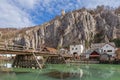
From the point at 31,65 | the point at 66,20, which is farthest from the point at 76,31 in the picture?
the point at 31,65

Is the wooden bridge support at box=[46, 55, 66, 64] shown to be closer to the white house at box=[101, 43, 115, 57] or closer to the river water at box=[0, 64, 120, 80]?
the white house at box=[101, 43, 115, 57]

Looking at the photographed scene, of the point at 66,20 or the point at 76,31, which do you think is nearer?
the point at 76,31

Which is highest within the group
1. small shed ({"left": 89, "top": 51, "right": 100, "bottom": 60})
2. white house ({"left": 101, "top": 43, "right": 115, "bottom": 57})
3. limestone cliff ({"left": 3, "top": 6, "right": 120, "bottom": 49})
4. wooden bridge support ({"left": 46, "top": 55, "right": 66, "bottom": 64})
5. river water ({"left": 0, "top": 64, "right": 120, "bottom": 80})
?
limestone cliff ({"left": 3, "top": 6, "right": 120, "bottom": 49})

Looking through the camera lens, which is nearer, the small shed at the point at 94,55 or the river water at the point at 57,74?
the river water at the point at 57,74

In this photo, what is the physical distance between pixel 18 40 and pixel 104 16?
72514mm

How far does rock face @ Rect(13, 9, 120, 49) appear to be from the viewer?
137 metres

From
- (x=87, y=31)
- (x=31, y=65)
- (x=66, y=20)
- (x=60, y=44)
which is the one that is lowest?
(x=31, y=65)

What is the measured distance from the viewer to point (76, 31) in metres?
143

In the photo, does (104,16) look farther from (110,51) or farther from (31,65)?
(31,65)

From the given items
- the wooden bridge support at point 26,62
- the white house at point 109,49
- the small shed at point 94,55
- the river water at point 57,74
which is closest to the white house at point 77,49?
the small shed at point 94,55

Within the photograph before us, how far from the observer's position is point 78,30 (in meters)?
143

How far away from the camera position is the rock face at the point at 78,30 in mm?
136625

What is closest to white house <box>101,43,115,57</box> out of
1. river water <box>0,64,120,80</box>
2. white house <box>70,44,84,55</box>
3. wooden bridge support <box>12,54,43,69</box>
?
white house <box>70,44,84,55</box>

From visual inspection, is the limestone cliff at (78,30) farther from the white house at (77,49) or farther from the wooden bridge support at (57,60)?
the wooden bridge support at (57,60)
